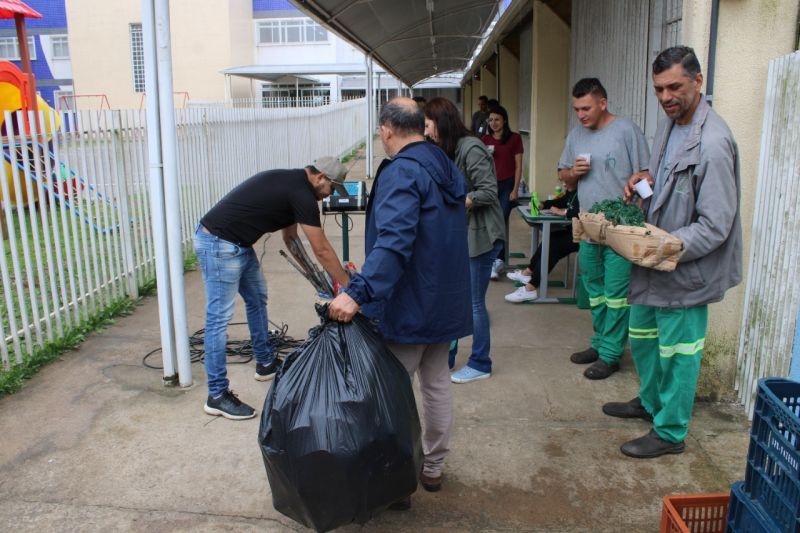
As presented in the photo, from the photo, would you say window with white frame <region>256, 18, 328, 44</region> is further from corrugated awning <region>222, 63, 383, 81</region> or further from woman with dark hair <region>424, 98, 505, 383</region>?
woman with dark hair <region>424, 98, 505, 383</region>

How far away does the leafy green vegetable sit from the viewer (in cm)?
319

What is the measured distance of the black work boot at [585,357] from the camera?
15.3 ft

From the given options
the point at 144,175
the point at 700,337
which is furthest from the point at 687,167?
the point at 144,175

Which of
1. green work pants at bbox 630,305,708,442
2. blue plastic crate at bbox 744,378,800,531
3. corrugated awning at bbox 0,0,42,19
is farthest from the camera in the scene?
corrugated awning at bbox 0,0,42,19

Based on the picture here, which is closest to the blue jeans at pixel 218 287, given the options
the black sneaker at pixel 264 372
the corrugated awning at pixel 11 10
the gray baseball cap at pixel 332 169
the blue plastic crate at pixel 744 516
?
the black sneaker at pixel 264 372

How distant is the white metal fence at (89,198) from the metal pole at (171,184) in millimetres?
967

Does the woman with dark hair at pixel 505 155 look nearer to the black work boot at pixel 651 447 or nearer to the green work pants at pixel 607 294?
the green work pants at pixel 607 294

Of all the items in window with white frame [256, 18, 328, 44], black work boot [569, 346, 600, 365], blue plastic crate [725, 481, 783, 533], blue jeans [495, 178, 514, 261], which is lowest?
black work boot [569, 346, 600, 365]

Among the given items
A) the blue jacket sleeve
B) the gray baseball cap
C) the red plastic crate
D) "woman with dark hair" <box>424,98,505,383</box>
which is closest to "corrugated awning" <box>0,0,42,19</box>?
"woman with dark hair" <box>424,98,505,383</box>

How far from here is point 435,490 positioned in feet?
10.4

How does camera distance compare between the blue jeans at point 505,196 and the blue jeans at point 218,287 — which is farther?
the blue jeans at point 505,196

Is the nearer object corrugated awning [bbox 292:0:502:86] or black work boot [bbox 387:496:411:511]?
black work boot [bbox 387:496:411:511]

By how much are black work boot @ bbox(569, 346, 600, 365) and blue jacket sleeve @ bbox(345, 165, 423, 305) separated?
7.83ft

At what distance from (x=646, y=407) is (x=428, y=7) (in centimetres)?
729
